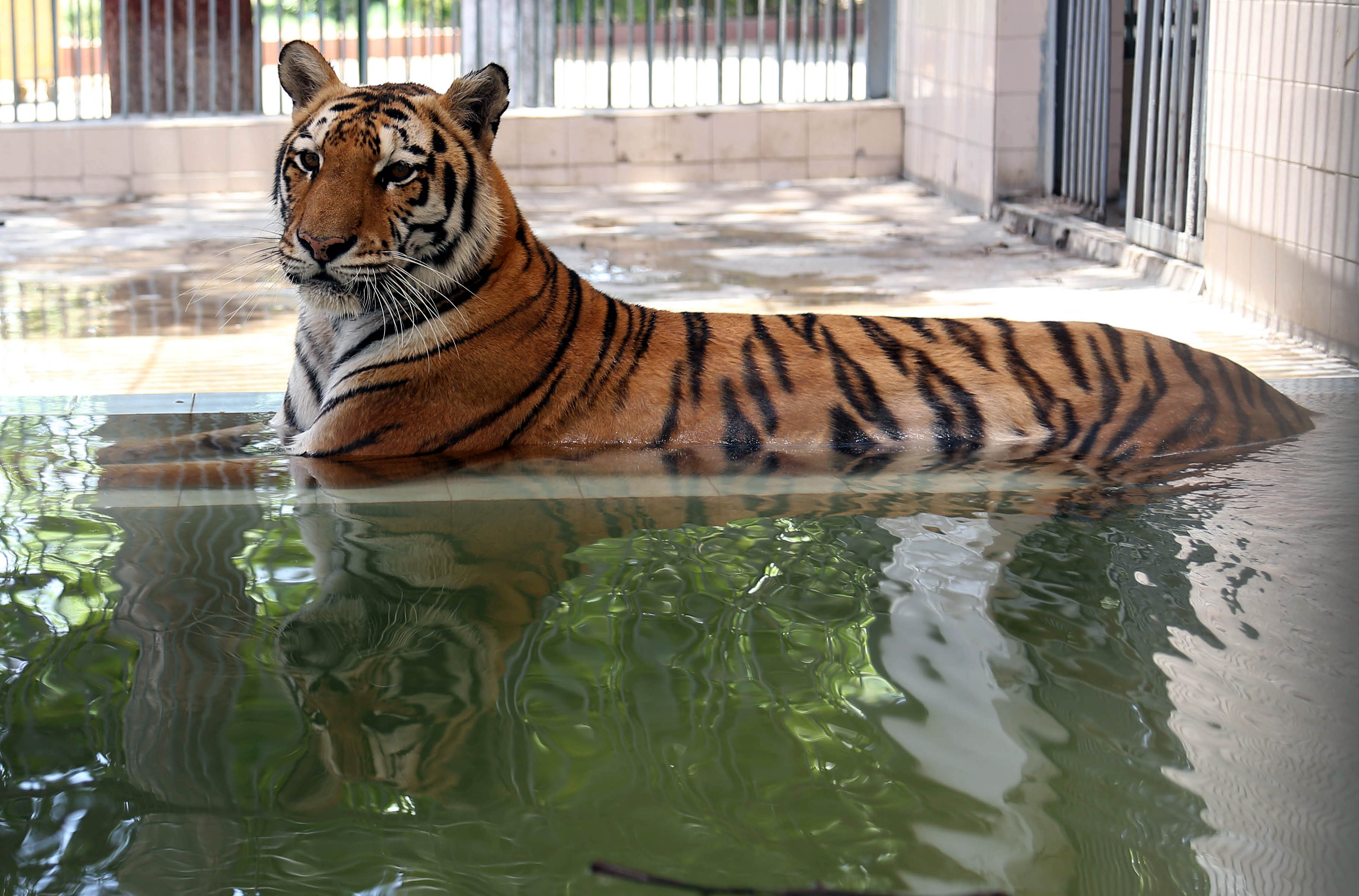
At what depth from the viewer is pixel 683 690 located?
83.4 inches

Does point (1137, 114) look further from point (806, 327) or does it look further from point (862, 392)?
point (862, 392)

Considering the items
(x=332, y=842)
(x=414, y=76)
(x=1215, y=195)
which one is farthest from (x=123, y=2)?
(x=332, y=842)

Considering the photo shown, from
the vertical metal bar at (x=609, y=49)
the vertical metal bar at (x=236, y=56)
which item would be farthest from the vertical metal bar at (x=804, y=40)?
the vertical metal bar at (x=236, y=56)

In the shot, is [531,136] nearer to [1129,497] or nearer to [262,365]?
[262,365]

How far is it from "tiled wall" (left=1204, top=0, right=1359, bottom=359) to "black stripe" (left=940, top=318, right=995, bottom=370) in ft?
6.74

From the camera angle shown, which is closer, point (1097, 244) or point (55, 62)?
point (1097, 244)

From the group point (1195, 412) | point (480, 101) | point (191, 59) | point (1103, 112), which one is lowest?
point (1195, 412)

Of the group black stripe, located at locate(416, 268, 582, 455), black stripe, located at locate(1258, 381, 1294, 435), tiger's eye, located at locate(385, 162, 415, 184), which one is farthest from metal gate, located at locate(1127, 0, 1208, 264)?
tiger's eye, located at locate(385, 162, 415, 184)

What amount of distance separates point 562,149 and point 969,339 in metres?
7.63

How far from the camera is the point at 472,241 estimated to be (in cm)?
361

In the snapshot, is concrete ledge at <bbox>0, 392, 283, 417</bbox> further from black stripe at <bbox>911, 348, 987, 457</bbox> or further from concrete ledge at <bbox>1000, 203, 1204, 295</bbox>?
concrete ledge at <bbox>1000, 203, 1204, 295</bbox>

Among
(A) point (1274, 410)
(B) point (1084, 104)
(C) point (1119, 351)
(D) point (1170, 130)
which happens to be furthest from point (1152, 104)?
(C) point (1119, 351)

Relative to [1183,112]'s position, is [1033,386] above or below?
below

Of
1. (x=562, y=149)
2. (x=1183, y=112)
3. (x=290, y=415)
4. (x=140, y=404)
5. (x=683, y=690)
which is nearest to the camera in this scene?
(x=683, y=690)
